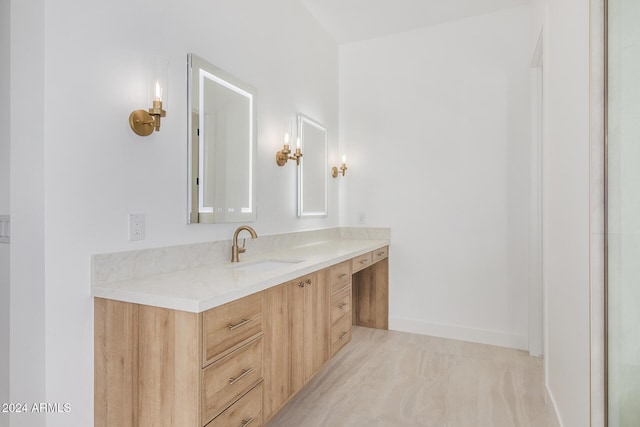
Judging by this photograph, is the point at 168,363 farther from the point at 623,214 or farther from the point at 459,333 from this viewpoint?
the point at 459,333

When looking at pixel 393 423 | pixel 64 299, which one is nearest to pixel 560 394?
pixel 393 423

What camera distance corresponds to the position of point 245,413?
4.72ft

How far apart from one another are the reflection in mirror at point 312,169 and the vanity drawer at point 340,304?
0.78 m

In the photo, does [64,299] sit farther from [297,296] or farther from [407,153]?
[407,153]

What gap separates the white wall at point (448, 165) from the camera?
2.95 meters

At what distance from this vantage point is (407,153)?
3.34m

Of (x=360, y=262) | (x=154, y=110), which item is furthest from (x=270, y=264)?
(x=154, y=110)

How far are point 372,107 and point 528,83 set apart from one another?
1.33 meters

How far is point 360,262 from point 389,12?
213 cm

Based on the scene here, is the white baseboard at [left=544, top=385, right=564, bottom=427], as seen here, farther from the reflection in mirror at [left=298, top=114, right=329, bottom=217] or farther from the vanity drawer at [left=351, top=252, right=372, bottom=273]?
the reflection in mirror at [left=298, top=114, right=329, bottom=217]

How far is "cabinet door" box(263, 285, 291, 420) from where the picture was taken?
1.58 metres

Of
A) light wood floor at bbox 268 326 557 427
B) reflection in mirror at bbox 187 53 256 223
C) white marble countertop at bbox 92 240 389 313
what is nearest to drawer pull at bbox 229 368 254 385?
white marble countertop at bbox 92 240 389 313

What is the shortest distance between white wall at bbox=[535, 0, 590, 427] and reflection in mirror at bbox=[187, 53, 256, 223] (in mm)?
1688
